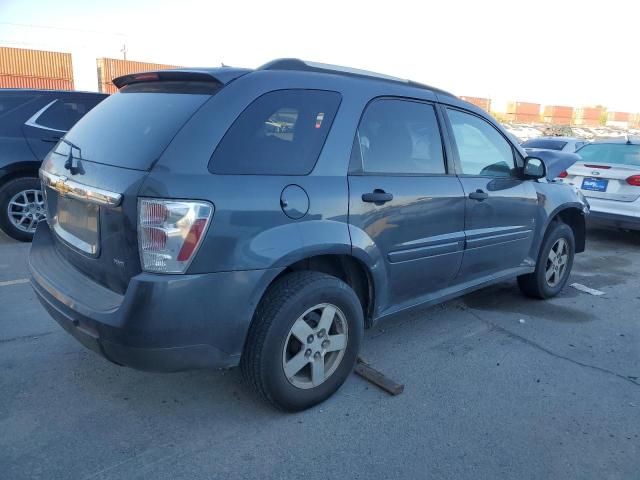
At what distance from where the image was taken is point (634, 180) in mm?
7027

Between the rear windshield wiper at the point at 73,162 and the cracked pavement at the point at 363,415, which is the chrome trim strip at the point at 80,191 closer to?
the rear windshield wiper at the point at 73,162

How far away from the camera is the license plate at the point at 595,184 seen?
7422 mm

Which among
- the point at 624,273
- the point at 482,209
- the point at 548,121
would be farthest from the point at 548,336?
the point at 548,121

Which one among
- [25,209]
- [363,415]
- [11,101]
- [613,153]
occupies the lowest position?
[363,415]

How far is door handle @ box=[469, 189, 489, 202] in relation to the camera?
3.64 m

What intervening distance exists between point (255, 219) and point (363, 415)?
1.28m

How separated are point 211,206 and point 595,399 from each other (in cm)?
258

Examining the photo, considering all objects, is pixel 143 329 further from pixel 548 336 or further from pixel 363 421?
pixel 548 336

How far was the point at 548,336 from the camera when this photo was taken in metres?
4.05

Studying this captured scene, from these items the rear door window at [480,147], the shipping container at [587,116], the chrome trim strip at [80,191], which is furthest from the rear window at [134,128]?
the shipping container at [587,116]

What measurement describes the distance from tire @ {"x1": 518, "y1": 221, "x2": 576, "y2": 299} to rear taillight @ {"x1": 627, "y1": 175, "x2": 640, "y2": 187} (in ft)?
8.98

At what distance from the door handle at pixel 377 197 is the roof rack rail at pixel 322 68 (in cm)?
73

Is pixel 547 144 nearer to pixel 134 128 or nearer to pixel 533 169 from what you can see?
pixel 533 169

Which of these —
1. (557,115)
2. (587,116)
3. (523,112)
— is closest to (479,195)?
(523,112)
